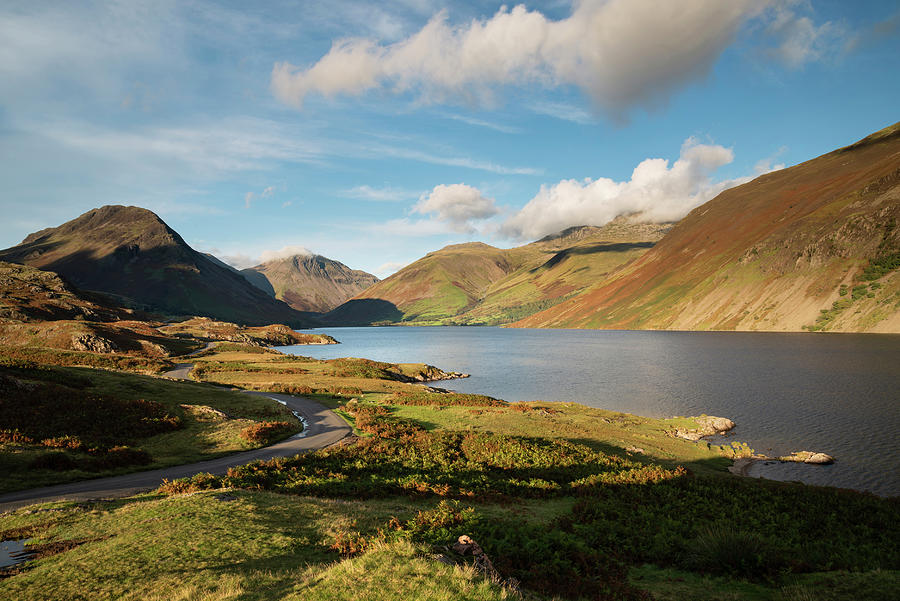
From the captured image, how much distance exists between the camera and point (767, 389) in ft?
222

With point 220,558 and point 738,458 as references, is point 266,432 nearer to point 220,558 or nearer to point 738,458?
point 220,558

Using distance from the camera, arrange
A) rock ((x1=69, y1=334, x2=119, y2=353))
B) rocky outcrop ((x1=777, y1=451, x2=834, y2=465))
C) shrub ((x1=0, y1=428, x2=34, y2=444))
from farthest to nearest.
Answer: rock ((x1=69, y1=334, x2=119, y2=353)), rocky outcrop ((x1=777, y1=451, x2=834, y2=465)), shrub ((x1=0, y1=428, x2=34, y2=444))

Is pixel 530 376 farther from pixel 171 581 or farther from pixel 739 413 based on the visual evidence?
pixel 171 581

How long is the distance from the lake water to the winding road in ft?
120

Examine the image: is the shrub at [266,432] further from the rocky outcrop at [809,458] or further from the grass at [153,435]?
the rocky outcrop at [809,458]

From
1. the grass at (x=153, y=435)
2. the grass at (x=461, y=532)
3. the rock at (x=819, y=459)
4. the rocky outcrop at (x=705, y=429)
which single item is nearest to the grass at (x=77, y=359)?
the grass at (x=153, y=435)

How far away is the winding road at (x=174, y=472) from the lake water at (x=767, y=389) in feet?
120

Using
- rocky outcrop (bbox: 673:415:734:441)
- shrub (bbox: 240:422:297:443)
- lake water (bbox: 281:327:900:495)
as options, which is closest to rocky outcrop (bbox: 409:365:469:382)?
lake water (bbox: 281:327:900:495)

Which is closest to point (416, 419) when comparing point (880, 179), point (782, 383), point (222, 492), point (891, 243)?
point (222, 492)

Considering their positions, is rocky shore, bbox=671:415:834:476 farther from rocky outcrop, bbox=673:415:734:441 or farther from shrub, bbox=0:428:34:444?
shrub, bbox=0:428:34:444

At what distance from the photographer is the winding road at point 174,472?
1980 centimetres

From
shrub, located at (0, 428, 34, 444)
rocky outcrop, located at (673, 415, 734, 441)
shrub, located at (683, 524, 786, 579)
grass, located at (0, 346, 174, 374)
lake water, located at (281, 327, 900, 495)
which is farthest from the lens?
grass, located at (0, 346, 174, 374)

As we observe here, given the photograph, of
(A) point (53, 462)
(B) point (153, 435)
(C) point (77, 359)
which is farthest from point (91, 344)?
(A) point (53, 462)

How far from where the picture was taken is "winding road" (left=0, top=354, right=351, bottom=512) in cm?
1980
